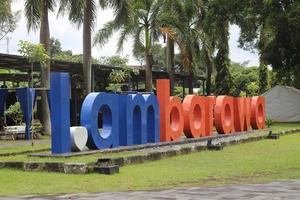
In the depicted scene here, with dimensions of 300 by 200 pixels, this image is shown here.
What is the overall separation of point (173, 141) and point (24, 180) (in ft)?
28.3

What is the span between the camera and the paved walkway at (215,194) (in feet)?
29.3

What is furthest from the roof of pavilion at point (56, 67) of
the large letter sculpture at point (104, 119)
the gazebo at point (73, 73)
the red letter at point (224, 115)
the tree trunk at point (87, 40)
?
the large letter sculpture at point (104, 119)

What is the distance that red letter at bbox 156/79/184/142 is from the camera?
63.3 feet

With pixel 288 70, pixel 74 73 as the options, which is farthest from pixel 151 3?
pixel 288 70

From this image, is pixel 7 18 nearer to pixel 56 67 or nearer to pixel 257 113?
pixel 56 67

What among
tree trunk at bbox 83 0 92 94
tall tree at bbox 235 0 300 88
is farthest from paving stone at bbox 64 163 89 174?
tall tree at bbox 235 0 300 88

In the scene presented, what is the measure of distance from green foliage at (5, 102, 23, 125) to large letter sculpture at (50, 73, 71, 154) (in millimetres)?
13121

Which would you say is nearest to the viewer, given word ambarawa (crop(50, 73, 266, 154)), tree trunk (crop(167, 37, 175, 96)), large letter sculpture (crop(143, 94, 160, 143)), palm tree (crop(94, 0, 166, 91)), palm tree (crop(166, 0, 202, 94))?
word ambarawa (crop(50, 73, 266, 154))

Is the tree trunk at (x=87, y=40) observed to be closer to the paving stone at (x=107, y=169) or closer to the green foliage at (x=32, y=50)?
the green foliage at (x=32, y=50)

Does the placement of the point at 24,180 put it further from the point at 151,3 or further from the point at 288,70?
the point at 288,70

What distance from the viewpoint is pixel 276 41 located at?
35281 millimetres

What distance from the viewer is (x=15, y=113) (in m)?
27.8

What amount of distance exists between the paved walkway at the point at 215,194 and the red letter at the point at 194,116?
10730 millimetres

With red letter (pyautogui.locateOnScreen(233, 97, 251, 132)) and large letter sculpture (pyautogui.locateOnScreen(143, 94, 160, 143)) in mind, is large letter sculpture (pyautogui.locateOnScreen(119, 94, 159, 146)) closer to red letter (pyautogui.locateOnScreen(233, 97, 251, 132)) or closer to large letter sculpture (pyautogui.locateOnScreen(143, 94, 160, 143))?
large letter sculpture (pyautogui.locateOnScreen(143, 94, 160, 143))
